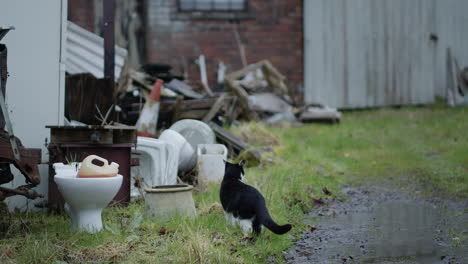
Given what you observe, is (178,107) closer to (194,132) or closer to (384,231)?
(194,132)

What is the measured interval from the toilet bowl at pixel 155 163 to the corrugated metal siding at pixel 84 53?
2365mm

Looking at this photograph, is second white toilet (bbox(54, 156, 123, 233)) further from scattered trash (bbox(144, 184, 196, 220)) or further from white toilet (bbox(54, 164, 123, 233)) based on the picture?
scattered trash (bbox(144, 184, 196, 220))

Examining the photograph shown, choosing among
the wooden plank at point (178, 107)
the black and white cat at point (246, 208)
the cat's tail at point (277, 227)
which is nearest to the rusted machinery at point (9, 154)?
the black and white cat at point (246, 208)

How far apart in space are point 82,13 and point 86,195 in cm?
867

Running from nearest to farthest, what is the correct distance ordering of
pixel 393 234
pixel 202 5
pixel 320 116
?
pixel 393 234 < pixel 320 116 < pixel 202 5

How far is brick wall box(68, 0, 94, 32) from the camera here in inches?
480

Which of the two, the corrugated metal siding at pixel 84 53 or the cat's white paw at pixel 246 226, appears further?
the corrugated metal siding at pixel 84 53

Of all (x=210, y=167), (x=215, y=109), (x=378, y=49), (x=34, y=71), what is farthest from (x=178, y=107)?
(x=378, y=49)

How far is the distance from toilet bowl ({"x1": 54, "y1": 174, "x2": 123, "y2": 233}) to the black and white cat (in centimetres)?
86

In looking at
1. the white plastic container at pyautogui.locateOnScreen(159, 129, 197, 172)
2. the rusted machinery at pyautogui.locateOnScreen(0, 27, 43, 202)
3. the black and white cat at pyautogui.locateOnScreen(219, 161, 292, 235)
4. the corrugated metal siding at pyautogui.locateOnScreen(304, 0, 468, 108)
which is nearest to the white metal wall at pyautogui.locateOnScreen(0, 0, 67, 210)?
the rusted machinery at pyautogui.locateOnScreen(0, 27, 43, 202)

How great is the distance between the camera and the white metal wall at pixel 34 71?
5324mm

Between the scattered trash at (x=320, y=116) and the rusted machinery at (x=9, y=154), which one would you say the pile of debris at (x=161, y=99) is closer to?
the scattered trash at (x=320, y=116)

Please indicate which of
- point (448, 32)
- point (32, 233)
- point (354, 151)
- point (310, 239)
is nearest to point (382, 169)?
point (354, 151)

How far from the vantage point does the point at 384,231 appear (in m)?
4.90
